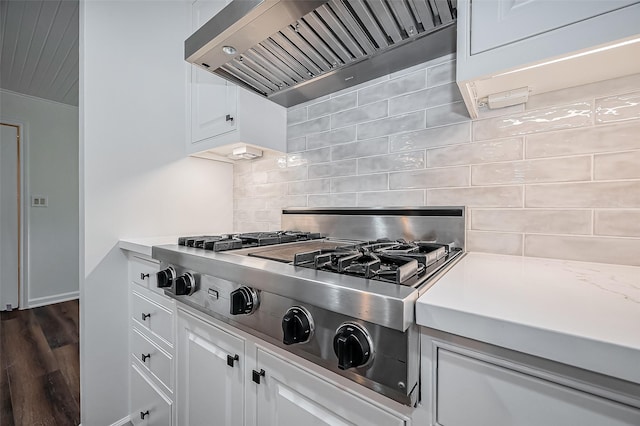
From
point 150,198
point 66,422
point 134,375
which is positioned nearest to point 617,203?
point 150,198

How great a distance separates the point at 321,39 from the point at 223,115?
679mm

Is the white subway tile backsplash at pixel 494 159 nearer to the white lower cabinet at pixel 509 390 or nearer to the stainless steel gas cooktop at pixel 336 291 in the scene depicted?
the stainless steel gas cooktop at pixel 336 291

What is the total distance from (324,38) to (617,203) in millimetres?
1026

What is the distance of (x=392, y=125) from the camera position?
1.17 m

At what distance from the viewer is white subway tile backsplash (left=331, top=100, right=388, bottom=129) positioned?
121 cm

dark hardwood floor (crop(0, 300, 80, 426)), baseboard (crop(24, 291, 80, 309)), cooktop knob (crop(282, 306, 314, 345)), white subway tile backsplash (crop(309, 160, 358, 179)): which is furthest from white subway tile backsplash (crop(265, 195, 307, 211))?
baseboard (crop(24, 291, 80, 309))

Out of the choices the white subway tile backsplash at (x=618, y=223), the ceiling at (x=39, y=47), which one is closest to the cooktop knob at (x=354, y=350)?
the white subway tile backsplash at (x=618, y=223)

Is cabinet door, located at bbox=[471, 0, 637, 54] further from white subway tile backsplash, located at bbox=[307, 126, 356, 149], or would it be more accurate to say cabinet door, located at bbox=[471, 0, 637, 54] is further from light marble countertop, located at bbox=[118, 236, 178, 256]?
light marble countertop, located at bbox=[118, 236, 178, 256]

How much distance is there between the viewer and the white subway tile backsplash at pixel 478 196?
36.3 inches

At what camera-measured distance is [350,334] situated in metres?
0.49

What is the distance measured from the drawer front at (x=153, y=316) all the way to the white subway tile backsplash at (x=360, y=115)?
1.11 metres

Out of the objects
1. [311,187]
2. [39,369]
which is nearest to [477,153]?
[311,187]

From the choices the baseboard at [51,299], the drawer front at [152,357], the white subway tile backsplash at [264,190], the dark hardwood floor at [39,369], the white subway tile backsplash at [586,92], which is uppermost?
the white subway tile backsplash at [586,92]

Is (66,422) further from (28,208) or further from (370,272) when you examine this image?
(28,208)
